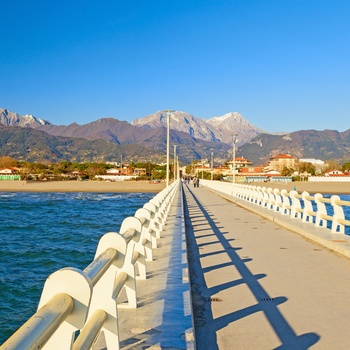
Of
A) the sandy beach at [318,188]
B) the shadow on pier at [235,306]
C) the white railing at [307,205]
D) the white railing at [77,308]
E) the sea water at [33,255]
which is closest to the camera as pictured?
the white railing at [77,308]

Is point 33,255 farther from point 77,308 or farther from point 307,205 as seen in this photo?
point 77,308

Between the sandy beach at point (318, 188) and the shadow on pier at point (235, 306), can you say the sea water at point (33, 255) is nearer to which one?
the shadow on pier at point (235, 306)

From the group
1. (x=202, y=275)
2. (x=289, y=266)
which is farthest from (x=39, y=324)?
(x=289, y=266)

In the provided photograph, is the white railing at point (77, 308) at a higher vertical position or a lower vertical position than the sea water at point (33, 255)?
higher

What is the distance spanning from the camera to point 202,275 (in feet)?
28.4

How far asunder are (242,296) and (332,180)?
464ft

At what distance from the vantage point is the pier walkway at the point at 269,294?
529cm

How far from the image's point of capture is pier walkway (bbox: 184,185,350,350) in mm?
5289

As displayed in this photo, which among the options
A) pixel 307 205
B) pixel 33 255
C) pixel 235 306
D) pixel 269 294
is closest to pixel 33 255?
pixel 33 255

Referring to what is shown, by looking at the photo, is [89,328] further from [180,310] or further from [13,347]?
[180,310]

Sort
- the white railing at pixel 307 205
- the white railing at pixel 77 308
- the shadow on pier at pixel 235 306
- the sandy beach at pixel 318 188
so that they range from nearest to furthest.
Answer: the white railing at pixel 77 308 < the shadow on pier at pixel 235 306 < the white railing at pixel 307 205 < the sandy beach at pixel 318 188

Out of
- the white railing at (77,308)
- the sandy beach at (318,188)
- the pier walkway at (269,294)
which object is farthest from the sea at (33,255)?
the sandy beach at (318,188)

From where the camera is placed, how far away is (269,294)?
7258mm

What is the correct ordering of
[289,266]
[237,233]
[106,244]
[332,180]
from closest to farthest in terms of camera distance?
1. [106,244]
2. [289,266]
3. [237,233]
4. [332,180]
